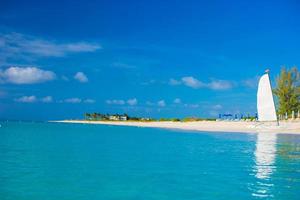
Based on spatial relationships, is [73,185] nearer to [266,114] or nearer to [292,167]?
[292,167]

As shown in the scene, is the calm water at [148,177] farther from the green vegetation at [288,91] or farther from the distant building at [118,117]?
the distant building at [118,117]

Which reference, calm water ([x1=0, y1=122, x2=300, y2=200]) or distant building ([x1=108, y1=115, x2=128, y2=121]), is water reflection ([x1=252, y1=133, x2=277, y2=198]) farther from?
distant building ([x1=108, y1=115, x2=128, y2=121])

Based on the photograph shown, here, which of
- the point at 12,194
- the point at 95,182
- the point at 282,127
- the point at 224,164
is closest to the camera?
the point at 12,194

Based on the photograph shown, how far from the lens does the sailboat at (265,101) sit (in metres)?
58.8

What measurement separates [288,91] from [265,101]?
7.89 m

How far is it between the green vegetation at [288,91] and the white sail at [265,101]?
7015 mm

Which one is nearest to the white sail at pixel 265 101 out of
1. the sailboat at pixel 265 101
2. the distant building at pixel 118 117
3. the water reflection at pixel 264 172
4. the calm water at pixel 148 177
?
the sailboat at pixel 265 101

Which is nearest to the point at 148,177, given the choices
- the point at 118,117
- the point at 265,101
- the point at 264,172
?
the point at 264,172

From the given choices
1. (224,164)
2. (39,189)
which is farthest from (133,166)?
(39,189)

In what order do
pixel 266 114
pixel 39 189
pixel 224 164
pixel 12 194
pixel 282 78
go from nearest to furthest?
pixel 12 194
pixel 39 189
pixel 224 164
pixel 266 114
pixel 282 78

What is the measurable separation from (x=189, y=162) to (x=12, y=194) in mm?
10431

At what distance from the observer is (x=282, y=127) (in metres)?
54.1

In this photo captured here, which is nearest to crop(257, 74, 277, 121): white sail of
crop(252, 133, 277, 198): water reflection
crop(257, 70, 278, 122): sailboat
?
crop(257, 70, 278, 122): sailboat

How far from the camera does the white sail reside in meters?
58.8
